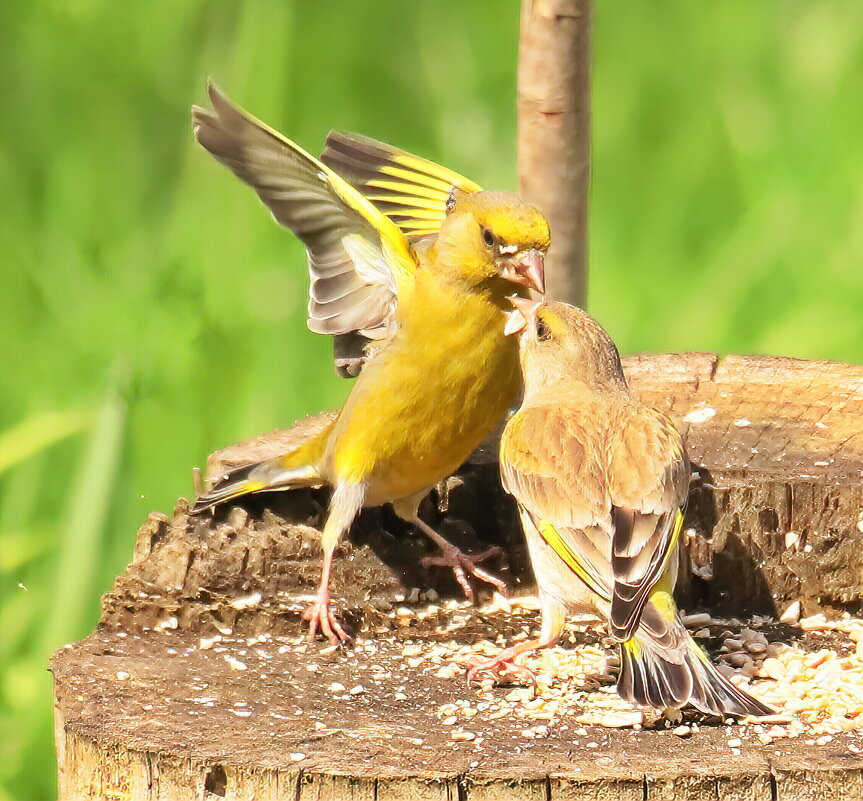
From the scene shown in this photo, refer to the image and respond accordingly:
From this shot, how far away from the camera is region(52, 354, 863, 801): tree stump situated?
3209mm

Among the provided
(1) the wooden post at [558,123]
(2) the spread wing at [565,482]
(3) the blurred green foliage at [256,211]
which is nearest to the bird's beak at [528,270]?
(2) the spread wing at [565,482]

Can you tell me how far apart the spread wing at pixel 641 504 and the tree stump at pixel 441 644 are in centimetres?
27

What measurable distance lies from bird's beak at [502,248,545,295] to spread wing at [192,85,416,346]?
362 mm

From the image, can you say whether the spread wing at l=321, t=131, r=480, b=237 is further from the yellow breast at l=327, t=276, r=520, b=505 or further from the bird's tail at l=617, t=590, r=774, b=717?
the bird's tail at l=617, t=590, r=774, b=717

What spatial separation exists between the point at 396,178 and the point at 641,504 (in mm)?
1943

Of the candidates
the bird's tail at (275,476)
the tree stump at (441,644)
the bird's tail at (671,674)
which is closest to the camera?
the tree stump at (441,644)

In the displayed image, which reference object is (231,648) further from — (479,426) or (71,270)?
(71,270)

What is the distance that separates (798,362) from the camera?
539cm

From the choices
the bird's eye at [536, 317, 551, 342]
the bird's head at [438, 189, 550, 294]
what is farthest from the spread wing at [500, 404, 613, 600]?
the bird's head at [438, 189, 550, 294]

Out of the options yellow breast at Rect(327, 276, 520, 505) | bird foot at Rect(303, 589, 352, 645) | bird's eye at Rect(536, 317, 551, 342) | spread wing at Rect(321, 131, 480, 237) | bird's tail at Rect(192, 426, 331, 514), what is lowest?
bird foot at Rect(303, 589, 352, 645)

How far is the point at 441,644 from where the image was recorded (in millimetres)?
4172

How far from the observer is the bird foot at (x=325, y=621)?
408 cm

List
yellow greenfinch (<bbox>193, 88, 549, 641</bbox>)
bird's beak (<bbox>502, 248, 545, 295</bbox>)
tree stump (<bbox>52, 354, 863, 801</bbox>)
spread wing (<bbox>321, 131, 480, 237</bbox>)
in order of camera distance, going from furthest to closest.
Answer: spread wing (<bbox>321, 131, 480, 237</bbox>), yellow greenfinch (<bbox>193, 88, 549, 641</bbox>), bird's beak (<bbox>502, 248, 545, 295</bbox>), tree stump (<bbox>52, 354, 863, 801</bbox>)

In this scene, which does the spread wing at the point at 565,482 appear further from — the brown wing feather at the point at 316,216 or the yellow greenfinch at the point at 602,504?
the brown wing feather at the point at 316,216
